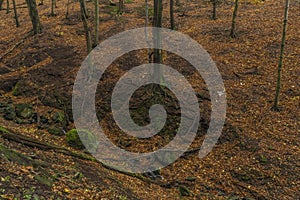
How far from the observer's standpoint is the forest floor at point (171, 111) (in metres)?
8.61

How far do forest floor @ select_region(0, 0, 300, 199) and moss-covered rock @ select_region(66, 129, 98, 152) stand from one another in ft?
1.33

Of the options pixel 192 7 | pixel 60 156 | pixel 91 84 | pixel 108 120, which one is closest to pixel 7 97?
pixel 91 84

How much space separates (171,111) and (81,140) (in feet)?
14.8

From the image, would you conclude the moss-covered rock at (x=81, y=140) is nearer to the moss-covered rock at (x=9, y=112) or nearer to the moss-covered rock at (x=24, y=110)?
the moss-covered rock at (x=24, y=110)

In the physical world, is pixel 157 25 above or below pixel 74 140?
above

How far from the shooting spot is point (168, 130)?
12906 mm

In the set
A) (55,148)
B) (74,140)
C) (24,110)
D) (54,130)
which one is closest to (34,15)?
(24,110)

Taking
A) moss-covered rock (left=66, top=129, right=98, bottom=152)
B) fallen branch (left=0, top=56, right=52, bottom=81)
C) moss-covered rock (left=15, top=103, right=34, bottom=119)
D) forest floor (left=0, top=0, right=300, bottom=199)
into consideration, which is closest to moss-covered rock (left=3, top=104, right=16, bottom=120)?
forest floor (left=0, top=0, right=300, bottom=199)

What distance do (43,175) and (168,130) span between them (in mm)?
6571

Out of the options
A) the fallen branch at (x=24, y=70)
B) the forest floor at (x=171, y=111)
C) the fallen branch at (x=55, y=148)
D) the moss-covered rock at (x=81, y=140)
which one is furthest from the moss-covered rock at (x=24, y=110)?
the fallen branch at (x=24, y=70)

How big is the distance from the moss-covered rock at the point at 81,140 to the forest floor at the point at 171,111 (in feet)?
1.33

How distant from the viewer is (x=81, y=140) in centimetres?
1160

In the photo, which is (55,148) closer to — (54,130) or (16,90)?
(54,130)

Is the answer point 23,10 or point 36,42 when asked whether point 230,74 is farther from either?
point 23,10
